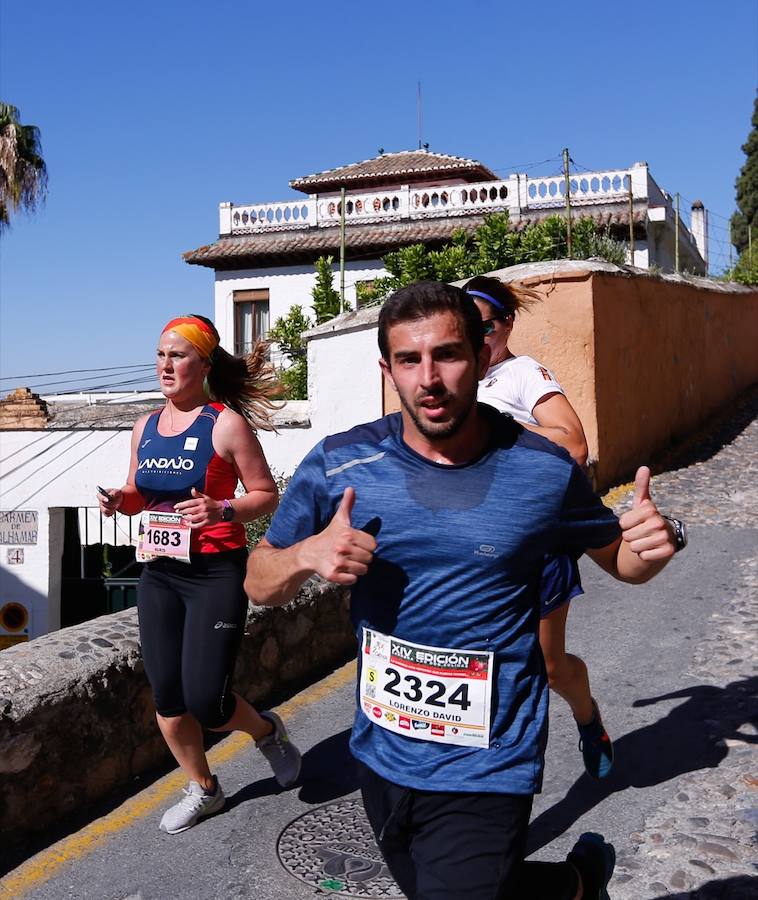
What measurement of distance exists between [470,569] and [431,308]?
0.59 m

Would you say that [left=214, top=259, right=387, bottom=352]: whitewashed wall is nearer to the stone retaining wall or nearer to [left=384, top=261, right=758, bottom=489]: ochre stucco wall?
[left=384, top=261, right=758, bottom=489]: ochre stucco wall

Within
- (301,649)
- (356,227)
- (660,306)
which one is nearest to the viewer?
(301,649)

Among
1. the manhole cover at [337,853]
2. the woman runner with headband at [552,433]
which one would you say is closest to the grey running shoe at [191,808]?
the manhole cover at [337,853]

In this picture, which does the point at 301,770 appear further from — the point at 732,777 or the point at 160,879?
the point at 732,777

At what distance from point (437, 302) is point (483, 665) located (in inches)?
32.1

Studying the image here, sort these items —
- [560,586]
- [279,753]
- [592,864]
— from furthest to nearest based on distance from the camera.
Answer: [279,753], [560,586], [592,864]

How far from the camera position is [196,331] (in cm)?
392

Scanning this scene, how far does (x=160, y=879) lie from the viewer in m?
3.34

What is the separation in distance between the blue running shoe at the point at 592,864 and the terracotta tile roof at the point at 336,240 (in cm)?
2194

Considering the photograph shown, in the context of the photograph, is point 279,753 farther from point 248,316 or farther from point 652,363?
point 248,316

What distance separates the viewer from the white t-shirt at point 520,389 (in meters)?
3.87

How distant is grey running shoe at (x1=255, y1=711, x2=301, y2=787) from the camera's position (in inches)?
157

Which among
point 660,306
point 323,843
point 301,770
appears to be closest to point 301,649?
point 301,770

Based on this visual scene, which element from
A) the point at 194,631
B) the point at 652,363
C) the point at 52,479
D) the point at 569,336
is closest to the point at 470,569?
the point at 194,631
